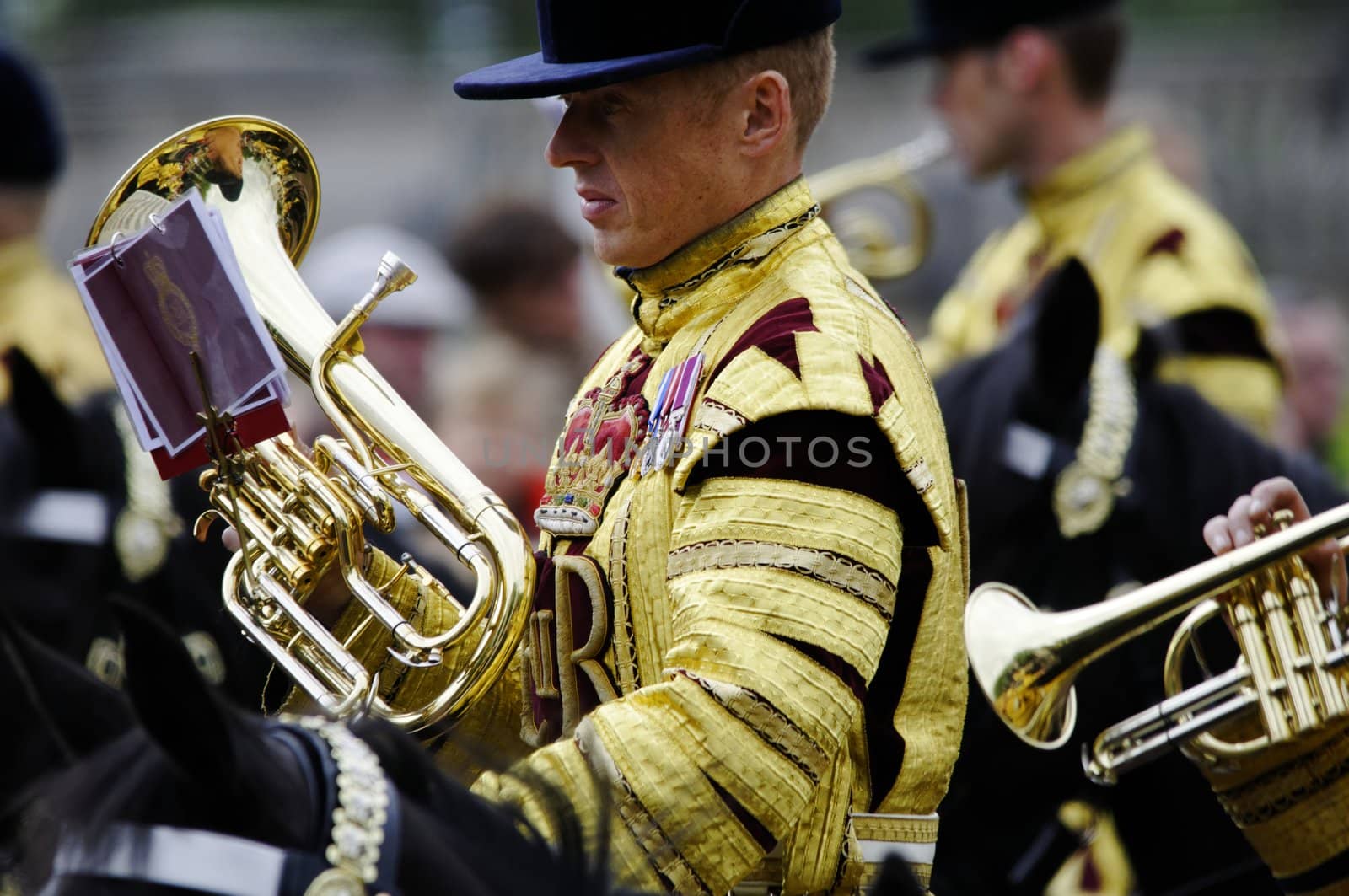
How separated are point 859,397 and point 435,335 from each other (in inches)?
238

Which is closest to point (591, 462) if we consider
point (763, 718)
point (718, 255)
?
point (718, 255)

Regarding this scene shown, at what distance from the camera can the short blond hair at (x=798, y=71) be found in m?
2.59

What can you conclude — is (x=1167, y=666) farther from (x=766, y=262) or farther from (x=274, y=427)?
(x=274, y=427)

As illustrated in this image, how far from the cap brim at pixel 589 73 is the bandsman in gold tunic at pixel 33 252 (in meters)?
3.89

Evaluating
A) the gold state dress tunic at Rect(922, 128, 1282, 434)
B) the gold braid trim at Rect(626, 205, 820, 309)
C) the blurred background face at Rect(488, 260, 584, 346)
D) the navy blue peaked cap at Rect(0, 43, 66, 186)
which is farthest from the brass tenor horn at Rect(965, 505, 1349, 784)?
the navy blue peaked cap at Rect(0, 43, 66, 186)

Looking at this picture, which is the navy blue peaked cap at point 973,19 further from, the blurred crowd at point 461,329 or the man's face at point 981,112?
the blurred crowd at point 461,329

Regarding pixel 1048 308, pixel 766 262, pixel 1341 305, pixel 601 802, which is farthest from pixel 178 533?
pixel 1341 305

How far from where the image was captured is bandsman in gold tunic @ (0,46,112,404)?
621 centimetres

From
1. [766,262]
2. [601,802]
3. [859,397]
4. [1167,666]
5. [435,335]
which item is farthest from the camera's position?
[435,335]

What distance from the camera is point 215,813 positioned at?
6.00ft

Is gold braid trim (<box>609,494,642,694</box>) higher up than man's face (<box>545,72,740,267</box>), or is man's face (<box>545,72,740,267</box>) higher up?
man's face (<box>545,72,740,267</box>)

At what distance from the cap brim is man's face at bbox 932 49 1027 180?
156 inches

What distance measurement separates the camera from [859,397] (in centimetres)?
241

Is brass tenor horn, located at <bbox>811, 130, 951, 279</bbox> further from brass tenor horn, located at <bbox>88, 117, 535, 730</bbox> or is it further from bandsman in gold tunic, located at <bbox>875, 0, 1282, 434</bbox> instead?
brass tenor horn, located at <bbox>88, 117, 535, 730</bbox>
